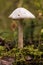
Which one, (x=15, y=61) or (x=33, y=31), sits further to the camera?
(x=33, y=31)

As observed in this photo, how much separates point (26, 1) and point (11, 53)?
170 cm

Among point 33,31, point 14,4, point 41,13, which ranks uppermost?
point 14,4

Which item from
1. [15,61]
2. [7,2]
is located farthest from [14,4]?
[15,61]

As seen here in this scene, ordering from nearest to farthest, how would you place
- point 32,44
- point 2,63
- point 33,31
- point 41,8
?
point 2,63
point 32,44
point 33,31
point 41,8

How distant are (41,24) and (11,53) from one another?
3.18 feet

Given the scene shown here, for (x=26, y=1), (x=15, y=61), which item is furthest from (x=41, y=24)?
(x=15, y=61)

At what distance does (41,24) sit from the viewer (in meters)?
2.66

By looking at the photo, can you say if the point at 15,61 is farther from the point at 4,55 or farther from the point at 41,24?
the point at 41,24

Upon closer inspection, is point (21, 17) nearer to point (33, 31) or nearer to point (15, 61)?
point (15, 61)

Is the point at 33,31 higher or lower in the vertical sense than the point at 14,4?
lower

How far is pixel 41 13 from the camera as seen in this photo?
2.68 meters

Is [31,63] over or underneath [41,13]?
underneath

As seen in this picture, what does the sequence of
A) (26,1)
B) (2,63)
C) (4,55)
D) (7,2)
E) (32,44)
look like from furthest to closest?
(7,2)
(26,1)
(32,44)
(4,55)
(2,63)

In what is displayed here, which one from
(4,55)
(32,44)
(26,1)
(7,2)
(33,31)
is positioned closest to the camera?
(4,55)
